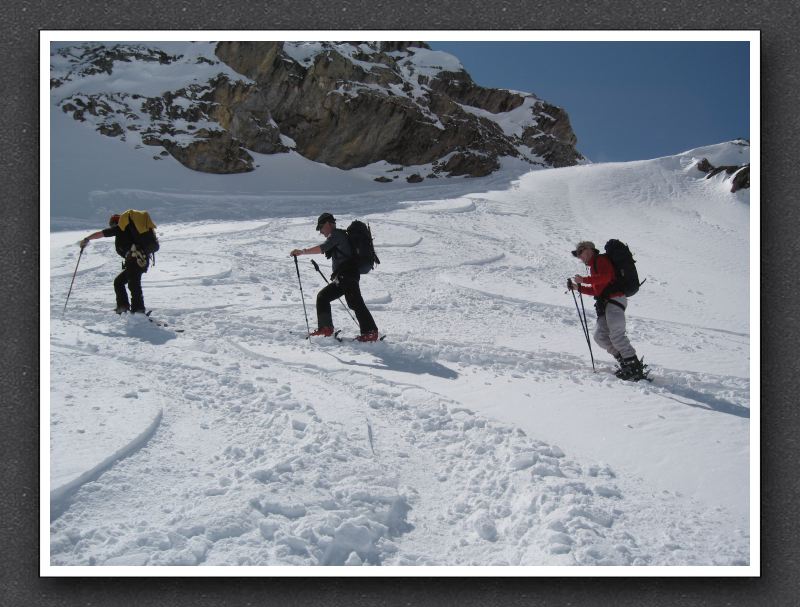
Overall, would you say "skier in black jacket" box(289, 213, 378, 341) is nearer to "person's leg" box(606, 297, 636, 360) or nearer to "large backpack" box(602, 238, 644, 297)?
"person's leg" box(606, 297, 636, 360)

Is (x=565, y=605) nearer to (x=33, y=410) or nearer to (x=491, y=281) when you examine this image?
(x=33, y=410)

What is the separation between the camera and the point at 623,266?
464 centimetres

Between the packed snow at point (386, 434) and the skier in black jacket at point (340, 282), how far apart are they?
0.28 m

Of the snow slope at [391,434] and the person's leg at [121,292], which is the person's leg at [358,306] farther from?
the person's leg at [121,292]

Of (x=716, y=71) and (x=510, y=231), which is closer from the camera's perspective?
(x=716, y=71)

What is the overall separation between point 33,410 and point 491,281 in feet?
22.4

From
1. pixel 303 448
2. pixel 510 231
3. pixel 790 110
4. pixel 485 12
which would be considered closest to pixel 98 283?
pixel 303 448

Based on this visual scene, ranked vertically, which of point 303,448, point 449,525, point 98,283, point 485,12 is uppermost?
point 485,12

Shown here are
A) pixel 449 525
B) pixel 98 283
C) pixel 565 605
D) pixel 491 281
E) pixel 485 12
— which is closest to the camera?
pixel 449 525

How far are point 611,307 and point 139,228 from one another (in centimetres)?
494

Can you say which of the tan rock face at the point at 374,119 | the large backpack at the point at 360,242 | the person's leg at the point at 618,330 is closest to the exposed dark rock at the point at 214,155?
the tan rock face at the point at 374,119

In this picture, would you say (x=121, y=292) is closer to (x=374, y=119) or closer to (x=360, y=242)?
(x=360, y=242)

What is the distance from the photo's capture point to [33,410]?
146 inches

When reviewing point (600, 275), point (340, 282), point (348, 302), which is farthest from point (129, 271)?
point (600, 275)
